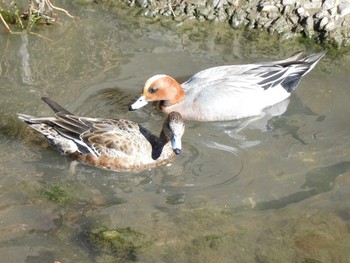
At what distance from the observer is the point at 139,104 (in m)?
7.50

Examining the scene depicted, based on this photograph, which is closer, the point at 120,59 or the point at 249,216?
the point at 249,216

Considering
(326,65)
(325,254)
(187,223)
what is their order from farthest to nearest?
1. (326,65)
2. (187,223)
3. (325,254)

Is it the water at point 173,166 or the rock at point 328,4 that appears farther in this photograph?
the rock at point 328,4

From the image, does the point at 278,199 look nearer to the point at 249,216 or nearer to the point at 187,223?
the point at 249,216

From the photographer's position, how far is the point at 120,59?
8445 mm

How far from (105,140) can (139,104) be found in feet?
2.74

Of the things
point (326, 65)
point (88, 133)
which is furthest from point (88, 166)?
point (326, 65)

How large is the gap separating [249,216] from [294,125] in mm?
1688

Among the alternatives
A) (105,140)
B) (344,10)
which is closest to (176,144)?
(105,140)

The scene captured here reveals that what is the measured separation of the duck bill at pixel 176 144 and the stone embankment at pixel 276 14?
2.73 metres

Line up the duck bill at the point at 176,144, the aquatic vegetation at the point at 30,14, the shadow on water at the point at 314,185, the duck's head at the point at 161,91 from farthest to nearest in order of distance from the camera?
the aquatic vegetation at the point at 30,14
the duck's head at the point at 161,91
the duck bill at the point at 176,144
the shadow on water at the point at 314,185

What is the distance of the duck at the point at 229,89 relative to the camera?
7691 millimetres

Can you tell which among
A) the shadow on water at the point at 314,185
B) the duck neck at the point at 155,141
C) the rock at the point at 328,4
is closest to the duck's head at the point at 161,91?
the duck neck at the point at 155,141

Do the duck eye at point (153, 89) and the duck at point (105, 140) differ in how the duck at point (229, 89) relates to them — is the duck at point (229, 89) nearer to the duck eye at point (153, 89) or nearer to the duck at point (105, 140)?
the duck eye at point (153, 89)
